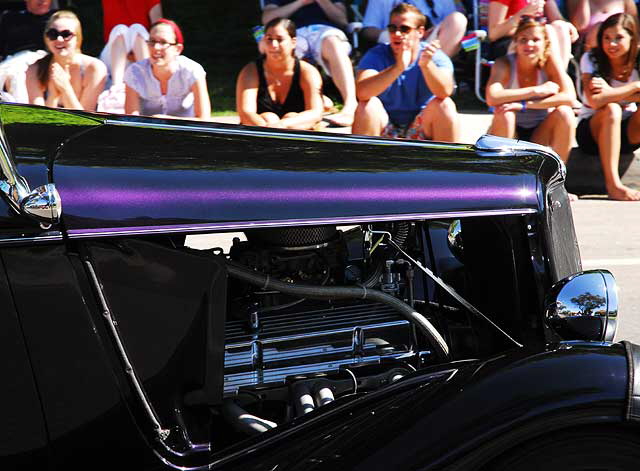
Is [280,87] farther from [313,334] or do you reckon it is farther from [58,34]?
[313,334]

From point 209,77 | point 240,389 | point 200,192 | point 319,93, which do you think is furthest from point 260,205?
point 209,77

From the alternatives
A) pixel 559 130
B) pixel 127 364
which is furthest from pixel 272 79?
pixel 127 364

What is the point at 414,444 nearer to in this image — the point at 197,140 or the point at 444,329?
the point at 444,329

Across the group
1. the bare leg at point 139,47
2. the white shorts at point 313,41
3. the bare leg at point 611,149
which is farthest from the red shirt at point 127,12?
the bare leg at point 611,149

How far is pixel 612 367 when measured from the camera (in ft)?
7.65

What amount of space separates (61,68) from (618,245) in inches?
158

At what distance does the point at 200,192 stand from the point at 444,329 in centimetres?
97

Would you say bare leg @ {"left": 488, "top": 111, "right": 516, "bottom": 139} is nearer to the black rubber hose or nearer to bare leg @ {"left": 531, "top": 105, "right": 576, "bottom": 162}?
bare leg @ {"left": 531, "top": 105, "right": 576, "bottom": 162}

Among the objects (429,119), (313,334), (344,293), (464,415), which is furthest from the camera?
(429,119)

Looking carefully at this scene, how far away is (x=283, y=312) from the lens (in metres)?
2.87

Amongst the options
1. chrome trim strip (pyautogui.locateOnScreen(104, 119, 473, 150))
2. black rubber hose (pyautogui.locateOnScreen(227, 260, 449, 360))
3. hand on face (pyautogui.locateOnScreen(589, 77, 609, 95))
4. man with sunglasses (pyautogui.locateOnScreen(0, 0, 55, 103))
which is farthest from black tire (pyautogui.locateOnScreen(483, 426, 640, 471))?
man with sunglasses (pyautogui.locateOnScreen(0, 0, 55, 103))

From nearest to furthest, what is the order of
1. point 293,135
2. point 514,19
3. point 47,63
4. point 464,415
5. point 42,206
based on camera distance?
point 42,206 → point 464,415 → point 293,135 → point 47,63 → point 514,19

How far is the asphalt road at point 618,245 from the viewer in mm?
4644

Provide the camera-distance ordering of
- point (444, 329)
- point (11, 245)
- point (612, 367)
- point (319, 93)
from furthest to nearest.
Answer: point (319, 93) < point (444, 329) < point (612, 367) < point (11, 245)
